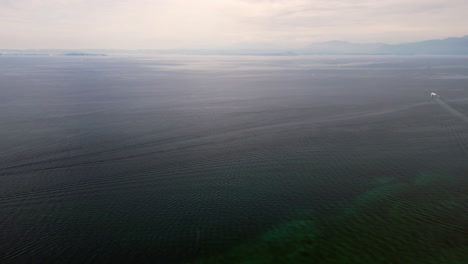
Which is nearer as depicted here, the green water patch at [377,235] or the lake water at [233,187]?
the green water patch at [377,235]

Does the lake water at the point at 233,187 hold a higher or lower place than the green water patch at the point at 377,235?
higher

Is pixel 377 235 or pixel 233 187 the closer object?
pixel 377 235

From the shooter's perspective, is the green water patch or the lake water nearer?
the green water patch

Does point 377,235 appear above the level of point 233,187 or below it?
below

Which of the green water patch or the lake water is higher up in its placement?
the lake water

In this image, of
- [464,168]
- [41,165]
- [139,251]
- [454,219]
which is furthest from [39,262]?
[464,168]
